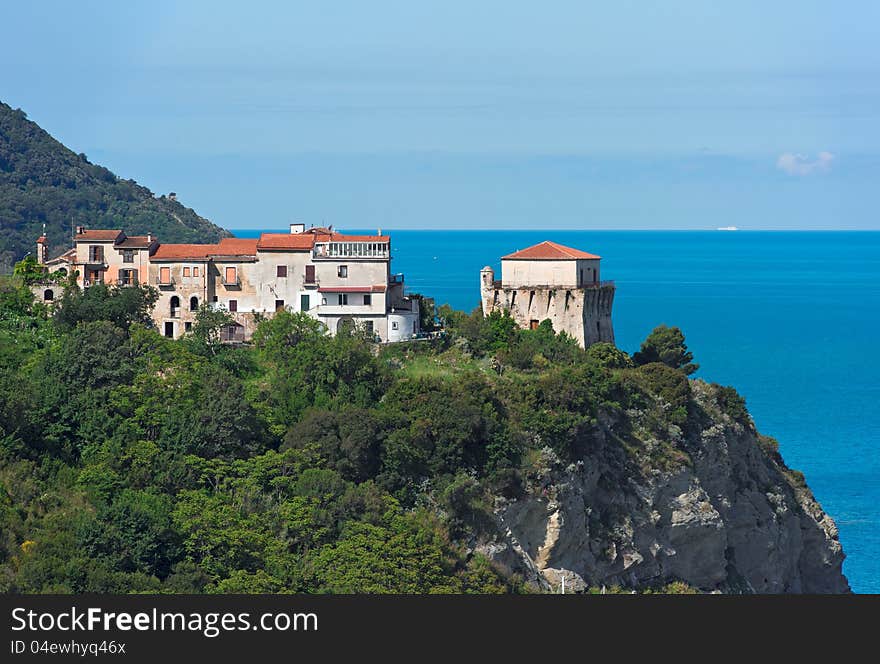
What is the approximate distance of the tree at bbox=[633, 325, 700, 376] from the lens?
85.7 metres

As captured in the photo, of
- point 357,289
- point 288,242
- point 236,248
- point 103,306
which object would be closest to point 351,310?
point 357,289

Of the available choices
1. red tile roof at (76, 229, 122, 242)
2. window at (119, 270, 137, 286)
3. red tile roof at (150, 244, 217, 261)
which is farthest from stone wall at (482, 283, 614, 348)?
red tile roof at (76, 229, 122, 242)

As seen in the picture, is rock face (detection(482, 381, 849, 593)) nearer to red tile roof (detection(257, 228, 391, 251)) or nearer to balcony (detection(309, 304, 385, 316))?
balcony (detection(309, 304, 385, 316))

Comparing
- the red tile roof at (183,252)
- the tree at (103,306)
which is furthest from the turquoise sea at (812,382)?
the tree at (103,306)

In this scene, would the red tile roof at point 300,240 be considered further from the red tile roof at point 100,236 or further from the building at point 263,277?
the red tile roof at point 100,236

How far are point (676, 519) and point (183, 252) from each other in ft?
90.9

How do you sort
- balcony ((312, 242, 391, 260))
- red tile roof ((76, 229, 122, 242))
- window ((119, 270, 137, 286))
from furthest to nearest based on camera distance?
red tile roof ((76, 229, 122, 242)), window ((119, 270, 137, 286)), balcony ((312, 242, 391, 260))

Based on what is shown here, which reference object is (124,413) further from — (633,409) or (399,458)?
(633,409)

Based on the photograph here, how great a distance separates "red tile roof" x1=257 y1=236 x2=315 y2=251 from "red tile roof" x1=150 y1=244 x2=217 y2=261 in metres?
2.82

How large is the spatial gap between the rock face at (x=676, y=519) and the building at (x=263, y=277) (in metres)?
12.4

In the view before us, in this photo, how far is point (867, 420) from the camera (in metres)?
125

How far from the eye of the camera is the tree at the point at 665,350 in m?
85.7

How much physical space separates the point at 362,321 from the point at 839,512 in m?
35.6

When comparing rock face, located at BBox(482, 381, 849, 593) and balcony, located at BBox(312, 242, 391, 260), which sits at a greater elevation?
balcony, located at BBox(312, 242, 391, 260)
